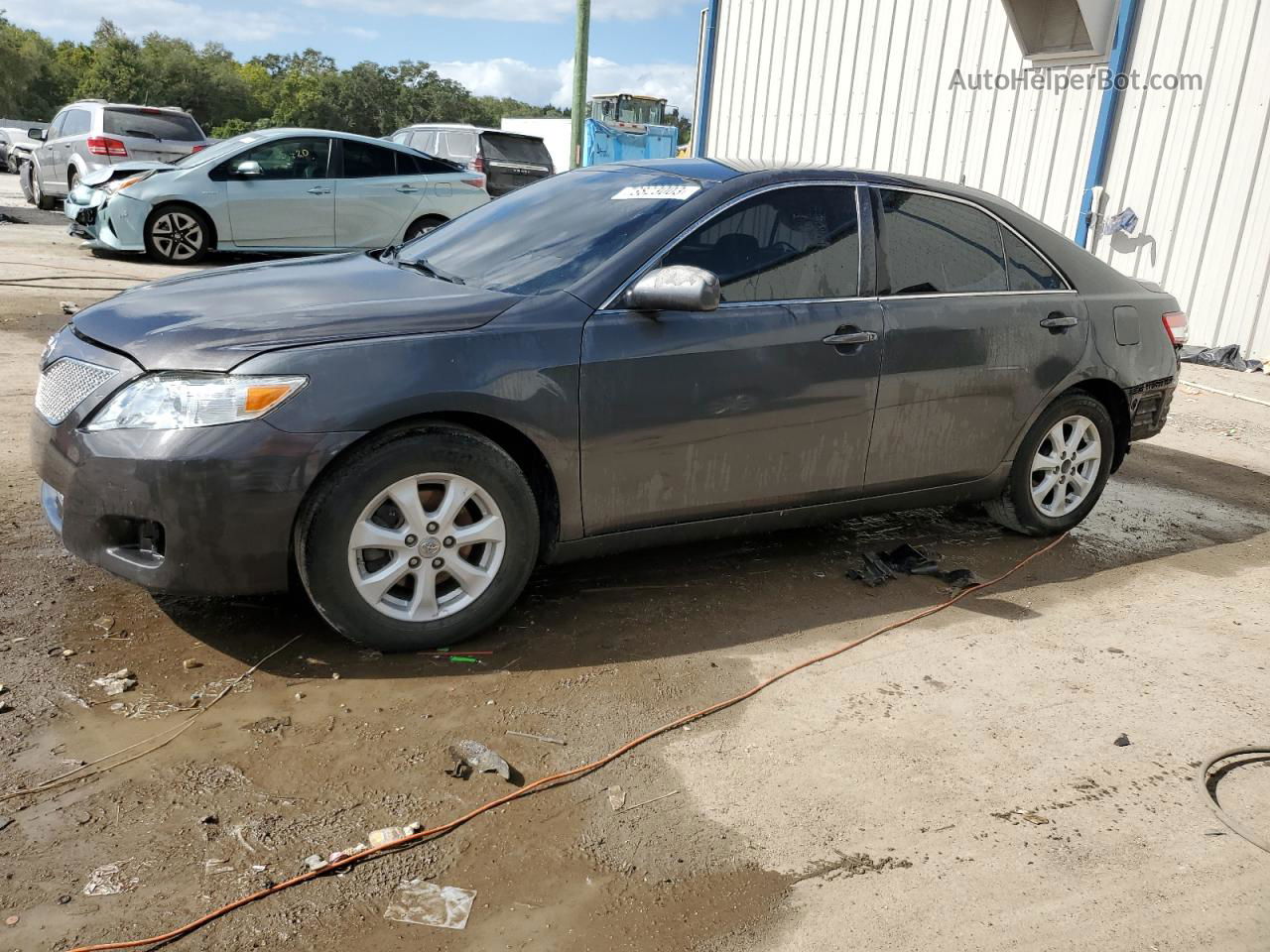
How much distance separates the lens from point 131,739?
300 cm

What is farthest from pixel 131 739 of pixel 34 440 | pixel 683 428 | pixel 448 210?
pixel 448 210

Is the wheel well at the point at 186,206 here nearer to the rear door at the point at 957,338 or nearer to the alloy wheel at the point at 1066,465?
the rear door at the point at 957,338

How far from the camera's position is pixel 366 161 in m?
12.4

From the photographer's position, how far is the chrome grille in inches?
131

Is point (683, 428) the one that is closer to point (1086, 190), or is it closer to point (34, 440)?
point (34, 440)

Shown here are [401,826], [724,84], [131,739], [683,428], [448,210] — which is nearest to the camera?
[401,826]

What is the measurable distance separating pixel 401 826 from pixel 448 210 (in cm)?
1125

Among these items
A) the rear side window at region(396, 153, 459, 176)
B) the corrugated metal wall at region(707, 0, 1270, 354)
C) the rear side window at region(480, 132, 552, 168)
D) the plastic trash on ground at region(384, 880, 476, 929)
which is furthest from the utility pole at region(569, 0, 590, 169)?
the plastic trash on ground at region(384, 880, 476, 929)

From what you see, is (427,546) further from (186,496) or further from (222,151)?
(222,151)

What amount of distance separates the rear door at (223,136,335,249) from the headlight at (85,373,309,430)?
9.50 meters

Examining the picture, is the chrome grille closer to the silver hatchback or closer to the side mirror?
the side mirror

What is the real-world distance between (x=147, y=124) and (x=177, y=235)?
4.42m

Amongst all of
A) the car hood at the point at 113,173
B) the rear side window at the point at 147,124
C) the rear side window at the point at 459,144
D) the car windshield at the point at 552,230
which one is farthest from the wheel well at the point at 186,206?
the car windshield at the point at 552,230

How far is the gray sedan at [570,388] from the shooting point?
3223 mm
